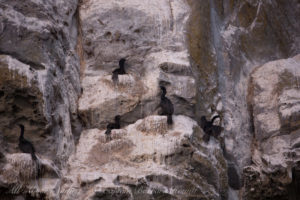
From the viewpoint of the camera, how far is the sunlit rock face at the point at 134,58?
10.3 meters

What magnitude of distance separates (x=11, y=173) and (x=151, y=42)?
415cm

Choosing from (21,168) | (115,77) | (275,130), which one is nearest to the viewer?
(21,168)

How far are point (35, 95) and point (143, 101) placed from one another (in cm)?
224

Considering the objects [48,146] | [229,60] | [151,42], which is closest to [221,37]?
[229,60]

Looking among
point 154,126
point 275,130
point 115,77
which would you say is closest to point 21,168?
point 154,126

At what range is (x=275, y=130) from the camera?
11.2 meters

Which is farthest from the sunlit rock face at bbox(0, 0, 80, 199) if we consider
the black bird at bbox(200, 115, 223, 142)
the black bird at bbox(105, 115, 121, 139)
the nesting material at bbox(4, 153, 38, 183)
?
the black bird at bbox(200, 115, 223, 142)

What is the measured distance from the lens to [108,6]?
1140cm

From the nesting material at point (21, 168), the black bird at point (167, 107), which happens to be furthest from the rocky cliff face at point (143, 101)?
the black bird at point (167, 107)

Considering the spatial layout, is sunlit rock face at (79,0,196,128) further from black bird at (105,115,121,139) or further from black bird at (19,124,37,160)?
black bird at (19,124,37,160)

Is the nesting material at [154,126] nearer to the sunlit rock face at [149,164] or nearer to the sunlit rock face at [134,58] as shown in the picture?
the sunlit rock face at [149,164]

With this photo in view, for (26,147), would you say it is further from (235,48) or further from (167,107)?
(235,48)

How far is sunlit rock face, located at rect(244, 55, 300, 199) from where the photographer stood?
34.0ft

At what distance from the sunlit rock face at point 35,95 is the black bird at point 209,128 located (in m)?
2.42
